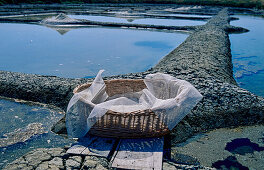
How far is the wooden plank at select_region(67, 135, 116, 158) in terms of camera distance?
1.88 meters

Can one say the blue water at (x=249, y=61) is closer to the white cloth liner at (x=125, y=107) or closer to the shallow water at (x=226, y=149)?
the shallow water at (x=226, y=149)

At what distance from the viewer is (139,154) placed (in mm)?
1855

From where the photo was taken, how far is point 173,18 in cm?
1427

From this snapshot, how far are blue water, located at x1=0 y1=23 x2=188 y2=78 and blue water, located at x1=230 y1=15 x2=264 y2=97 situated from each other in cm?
163

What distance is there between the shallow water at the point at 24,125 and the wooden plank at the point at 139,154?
0.62 meters

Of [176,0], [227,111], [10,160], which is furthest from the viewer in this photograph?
[176,0]

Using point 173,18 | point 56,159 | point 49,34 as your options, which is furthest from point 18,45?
point 173,18

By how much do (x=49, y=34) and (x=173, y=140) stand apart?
686 centimetres

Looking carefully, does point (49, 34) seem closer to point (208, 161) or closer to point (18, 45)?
point (18, 45)

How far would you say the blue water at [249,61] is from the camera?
4.20 meters

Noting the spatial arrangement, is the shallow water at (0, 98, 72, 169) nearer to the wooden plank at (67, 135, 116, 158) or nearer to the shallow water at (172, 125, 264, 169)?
the wooden plank at (67, 135, 116, 158)

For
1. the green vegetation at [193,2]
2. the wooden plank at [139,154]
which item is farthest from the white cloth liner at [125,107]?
the green vegetation at [193,2]

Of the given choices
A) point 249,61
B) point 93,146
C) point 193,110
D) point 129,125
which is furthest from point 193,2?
point 93,146

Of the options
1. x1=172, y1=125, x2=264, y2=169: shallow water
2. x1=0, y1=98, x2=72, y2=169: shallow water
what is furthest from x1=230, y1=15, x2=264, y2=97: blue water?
x1=0, y1=98, x2=72, y2=169: shallow water
